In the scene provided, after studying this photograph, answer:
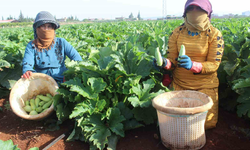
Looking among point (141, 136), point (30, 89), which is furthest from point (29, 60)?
point (141, 136)

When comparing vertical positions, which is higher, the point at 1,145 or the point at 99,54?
the point at 99,54

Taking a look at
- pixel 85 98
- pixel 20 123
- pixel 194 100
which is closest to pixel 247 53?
pixel 194 100

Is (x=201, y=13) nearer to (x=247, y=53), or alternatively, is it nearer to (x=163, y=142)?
(x=247, y=53)

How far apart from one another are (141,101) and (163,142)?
1.90ft

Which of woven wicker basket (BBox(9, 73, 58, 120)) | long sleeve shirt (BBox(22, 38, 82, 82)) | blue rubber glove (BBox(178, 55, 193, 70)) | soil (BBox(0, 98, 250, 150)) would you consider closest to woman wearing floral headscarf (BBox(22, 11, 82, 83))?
long sleeve shirt (BBox(22, 38, 82, 82))

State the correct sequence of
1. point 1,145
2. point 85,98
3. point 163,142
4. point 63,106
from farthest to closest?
1. point 63,106
2. point 85,98
3. point 163,142
4. point 1,145

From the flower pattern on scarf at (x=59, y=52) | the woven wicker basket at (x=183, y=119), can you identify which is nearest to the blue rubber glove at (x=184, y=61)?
the woven wicker basket at (x=183, y=119)

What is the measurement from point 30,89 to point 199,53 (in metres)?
2.90

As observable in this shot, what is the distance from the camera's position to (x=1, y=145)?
1968 millimetres

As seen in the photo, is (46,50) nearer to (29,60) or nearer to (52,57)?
(52,57)

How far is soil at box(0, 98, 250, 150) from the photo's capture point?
292 cm

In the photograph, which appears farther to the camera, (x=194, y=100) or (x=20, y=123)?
(x=20, y=123)

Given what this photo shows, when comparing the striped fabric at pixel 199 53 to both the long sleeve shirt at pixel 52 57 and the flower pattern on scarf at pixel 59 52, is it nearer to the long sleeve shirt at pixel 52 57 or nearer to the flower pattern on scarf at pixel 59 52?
the long sleeve shirt at pixel 52 57

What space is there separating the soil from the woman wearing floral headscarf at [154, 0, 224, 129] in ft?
0.87
